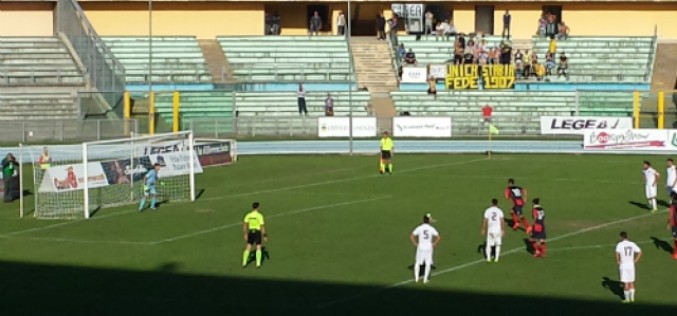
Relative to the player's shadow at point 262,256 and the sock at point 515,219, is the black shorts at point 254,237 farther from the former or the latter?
the sock at point 515,219

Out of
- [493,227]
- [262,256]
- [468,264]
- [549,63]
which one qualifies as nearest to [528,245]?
[493,227]

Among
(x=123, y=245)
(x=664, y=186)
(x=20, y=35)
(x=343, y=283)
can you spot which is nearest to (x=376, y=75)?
(x=20, y=35)

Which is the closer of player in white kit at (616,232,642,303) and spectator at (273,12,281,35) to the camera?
player in white kit at (616,232,642,303)

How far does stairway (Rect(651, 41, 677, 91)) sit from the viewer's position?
70.6m

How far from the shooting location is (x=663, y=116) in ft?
206

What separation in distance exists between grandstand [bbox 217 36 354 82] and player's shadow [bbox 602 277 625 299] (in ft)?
141

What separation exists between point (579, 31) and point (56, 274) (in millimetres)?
54182

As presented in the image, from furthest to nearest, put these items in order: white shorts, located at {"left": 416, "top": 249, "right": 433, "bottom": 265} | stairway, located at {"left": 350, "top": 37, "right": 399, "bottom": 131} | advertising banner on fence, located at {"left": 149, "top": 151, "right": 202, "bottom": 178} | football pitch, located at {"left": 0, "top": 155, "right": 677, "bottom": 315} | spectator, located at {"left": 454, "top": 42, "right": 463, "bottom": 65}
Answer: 1. spectator, located at {"left": 454, "top": 42, "right": 463, "bottom": 65}
2. stairway, located at {"left": 350, "top": 37, "right": 399, "bottom": 131}
3. advertising banner on fence, located at {"left": 149, "top": 151, "right": 202, "bottom": 178}
4. white shorts, located at {"left": 416, "top": 249, "right": 433, "bottom": 265}
5. football pitch, located at {"left": 0, "top": 155, "right": 677, "bottom": 315}

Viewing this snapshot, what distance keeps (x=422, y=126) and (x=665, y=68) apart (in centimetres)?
1767

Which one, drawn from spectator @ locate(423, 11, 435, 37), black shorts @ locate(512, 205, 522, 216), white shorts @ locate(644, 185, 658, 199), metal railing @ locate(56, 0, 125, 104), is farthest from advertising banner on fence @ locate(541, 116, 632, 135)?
black shorts @ locate(512, 205, 522, 216)

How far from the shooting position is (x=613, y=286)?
27.0m

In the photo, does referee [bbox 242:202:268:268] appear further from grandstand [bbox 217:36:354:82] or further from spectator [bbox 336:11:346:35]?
spectator [bbox 336:11:346:35]

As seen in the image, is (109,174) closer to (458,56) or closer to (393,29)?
(458,56)

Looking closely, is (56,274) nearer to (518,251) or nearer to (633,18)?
(518,251)
